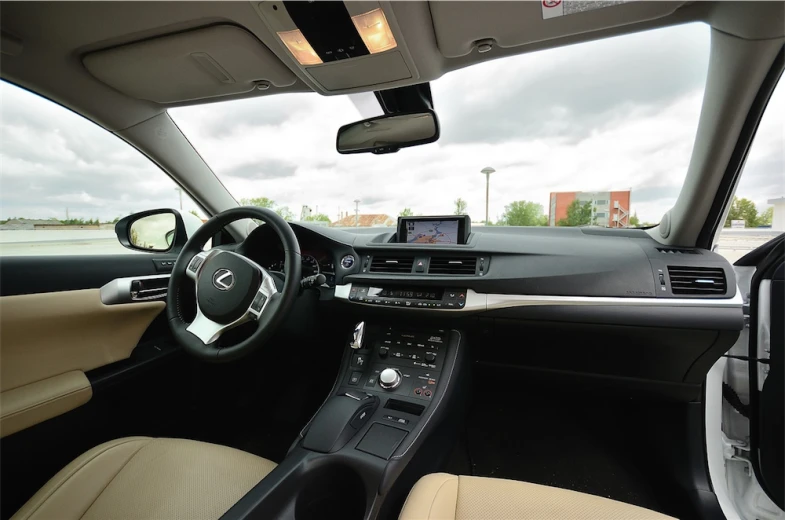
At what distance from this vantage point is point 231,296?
1.42 m

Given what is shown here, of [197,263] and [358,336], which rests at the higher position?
[197,263]

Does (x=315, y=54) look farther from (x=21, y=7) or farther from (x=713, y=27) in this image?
(x=713, y=27)

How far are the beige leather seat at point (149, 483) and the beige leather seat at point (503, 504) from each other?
55cm

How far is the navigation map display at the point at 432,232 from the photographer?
1.90 metres

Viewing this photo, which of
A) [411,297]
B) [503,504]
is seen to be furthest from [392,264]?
[503,504]

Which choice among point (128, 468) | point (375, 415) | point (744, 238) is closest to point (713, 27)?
point (744, 238)

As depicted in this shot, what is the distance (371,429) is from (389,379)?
0.82 feet

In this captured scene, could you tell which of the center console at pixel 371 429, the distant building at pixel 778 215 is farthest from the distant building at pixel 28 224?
the distant building at pixel 778 215

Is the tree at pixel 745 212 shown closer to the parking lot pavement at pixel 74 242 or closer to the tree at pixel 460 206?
the parking lot pavement at pixel 74 242

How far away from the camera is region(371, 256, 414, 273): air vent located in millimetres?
1855

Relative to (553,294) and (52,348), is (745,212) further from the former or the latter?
(52,348)

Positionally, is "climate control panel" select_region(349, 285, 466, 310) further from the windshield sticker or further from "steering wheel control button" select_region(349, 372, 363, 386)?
the windshield sticker

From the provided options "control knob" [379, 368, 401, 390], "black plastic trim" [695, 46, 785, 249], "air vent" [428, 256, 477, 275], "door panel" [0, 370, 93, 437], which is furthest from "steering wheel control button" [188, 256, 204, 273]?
"black plastic trim" [695, 46, 785, 249]

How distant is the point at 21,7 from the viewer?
3.84ft
